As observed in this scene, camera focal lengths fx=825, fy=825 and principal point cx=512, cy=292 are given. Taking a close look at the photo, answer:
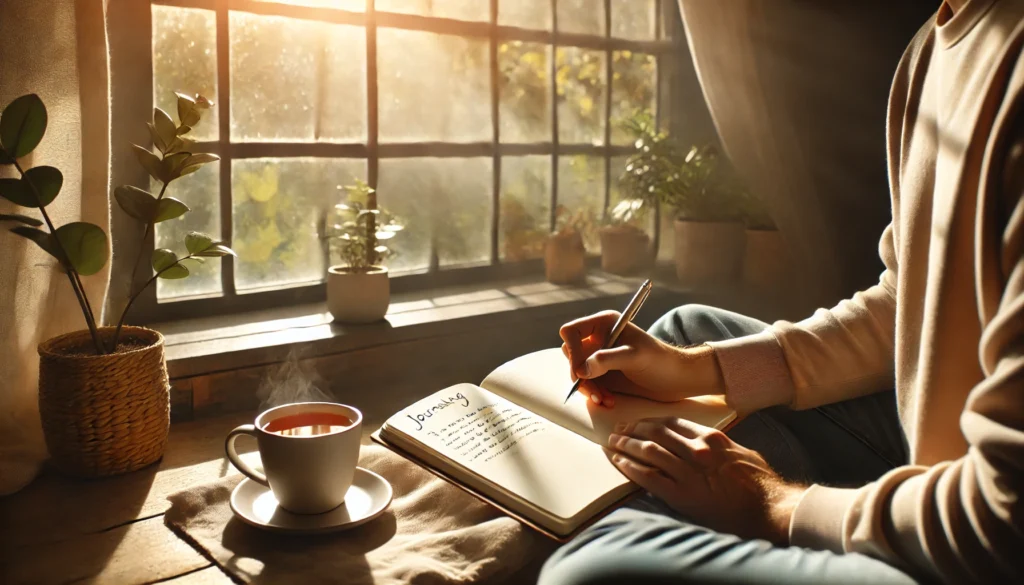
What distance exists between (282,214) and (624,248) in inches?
36.9

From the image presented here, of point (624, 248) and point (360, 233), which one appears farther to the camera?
point (624, 248)

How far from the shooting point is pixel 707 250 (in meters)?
2.22

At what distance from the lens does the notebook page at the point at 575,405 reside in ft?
3.34

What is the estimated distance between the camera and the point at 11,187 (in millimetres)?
1052

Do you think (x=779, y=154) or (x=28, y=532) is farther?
(x=779, y=154)

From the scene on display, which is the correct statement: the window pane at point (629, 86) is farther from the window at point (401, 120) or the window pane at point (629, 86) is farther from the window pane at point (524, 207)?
the window pane at point (524, 207)

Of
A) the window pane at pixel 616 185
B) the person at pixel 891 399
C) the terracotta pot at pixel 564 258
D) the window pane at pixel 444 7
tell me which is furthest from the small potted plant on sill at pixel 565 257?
the person at pixel 891 399

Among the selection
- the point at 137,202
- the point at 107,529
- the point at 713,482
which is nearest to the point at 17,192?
the point at 137,202

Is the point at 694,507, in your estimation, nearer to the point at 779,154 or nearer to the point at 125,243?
the point at 125,243

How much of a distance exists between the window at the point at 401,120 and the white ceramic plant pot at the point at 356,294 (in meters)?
0.21

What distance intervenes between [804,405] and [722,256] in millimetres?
1155

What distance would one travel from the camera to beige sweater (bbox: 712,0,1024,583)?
2.11ft

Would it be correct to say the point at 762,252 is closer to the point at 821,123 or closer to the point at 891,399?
the point at 821,123

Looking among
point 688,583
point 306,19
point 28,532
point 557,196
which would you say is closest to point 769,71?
point 557,196
